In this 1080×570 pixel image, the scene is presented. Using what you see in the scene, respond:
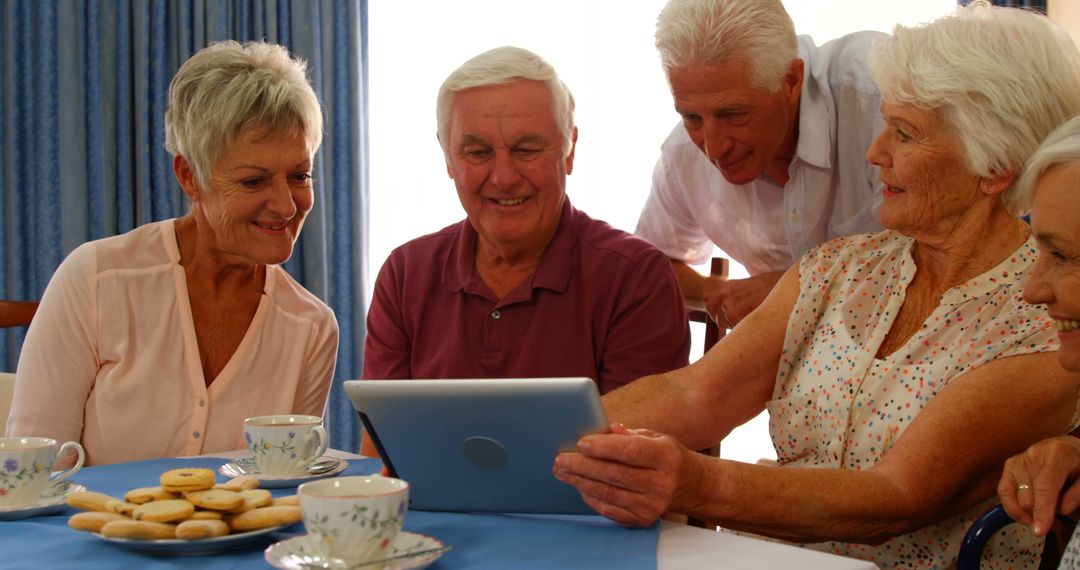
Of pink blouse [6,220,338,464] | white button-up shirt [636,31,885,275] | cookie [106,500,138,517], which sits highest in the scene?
white button-up shirt [636,31,885,275]


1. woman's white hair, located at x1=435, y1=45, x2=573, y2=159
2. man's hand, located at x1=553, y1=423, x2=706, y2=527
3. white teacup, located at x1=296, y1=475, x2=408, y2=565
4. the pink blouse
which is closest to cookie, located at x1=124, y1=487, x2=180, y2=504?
white teacup, located at x1=296, y1=475, x2=408, y2=565

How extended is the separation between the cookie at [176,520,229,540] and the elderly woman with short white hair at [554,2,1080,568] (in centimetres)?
37

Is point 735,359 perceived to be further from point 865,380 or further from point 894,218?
point 894,218

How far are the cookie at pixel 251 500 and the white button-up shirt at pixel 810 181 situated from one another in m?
1.46

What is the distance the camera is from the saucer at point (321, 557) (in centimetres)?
104

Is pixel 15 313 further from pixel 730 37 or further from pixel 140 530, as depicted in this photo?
pixel 730 37

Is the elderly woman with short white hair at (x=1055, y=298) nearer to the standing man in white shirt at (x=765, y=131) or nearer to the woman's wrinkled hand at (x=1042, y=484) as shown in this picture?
the woman's wrinkled hand at (x=1042, y=484)

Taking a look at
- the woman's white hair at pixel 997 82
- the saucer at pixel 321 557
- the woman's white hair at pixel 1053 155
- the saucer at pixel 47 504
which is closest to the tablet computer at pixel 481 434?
the saucer at pixel 321 557

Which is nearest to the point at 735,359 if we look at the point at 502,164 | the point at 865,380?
the point at 865,380

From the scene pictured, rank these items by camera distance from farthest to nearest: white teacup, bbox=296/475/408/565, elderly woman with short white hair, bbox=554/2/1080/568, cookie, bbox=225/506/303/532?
1. elderly woman with short white hair, bbox=554/2/1080/568
2. cookie, bbox=225/506/303/532
3. white teacup, bbox=296/475/408/565

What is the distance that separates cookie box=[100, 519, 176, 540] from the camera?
1082 mm

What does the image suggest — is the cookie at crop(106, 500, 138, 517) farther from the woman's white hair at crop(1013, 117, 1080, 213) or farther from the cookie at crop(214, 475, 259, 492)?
the woman's white hair at crop(1013, 117, 1080, 213)

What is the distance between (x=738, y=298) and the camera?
2227 millimetres

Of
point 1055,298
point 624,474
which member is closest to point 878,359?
point 1055,298
